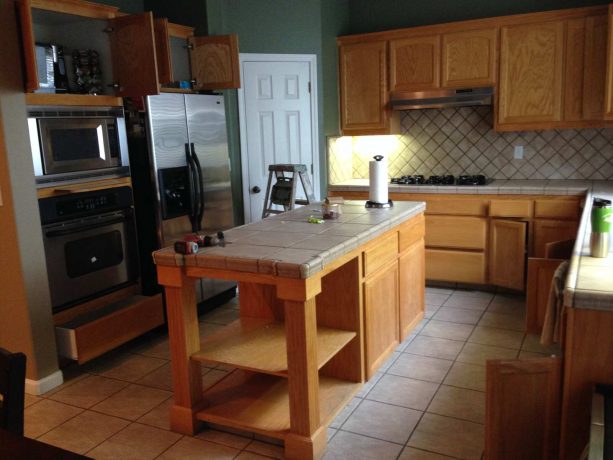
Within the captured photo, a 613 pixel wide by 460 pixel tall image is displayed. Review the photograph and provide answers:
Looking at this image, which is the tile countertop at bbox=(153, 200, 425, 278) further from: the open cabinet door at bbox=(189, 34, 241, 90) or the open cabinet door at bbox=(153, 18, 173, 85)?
the open cabinet door at bbox=(189, 34, 241, 90)

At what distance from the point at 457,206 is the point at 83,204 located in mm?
2896

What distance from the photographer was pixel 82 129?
3.36 meters

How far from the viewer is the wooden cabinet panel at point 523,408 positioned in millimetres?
1952

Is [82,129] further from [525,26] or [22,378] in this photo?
[525,26]

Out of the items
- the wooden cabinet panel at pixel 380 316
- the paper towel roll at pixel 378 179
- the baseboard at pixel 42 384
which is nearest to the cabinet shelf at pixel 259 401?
the wooden cabinet panel at pixel 380 316

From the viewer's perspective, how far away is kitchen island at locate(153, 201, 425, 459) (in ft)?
7.83

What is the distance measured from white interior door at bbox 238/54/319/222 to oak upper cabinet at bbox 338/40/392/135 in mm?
339

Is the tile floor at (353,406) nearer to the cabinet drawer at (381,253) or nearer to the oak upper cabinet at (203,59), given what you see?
the cabinet drawer at (381,253)

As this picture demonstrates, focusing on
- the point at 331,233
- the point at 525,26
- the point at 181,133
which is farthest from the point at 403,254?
the point at 525,26

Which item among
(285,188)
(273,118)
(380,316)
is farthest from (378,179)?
(273,118)

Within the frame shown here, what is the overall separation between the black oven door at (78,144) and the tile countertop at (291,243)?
3.47 ft

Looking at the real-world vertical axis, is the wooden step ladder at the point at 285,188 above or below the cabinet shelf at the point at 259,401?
above

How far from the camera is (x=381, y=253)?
3.13 metres

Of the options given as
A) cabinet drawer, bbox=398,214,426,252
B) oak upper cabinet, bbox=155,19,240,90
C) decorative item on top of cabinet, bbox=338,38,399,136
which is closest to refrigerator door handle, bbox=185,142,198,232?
oak upper cabinet, bbox=155,19,240,90
